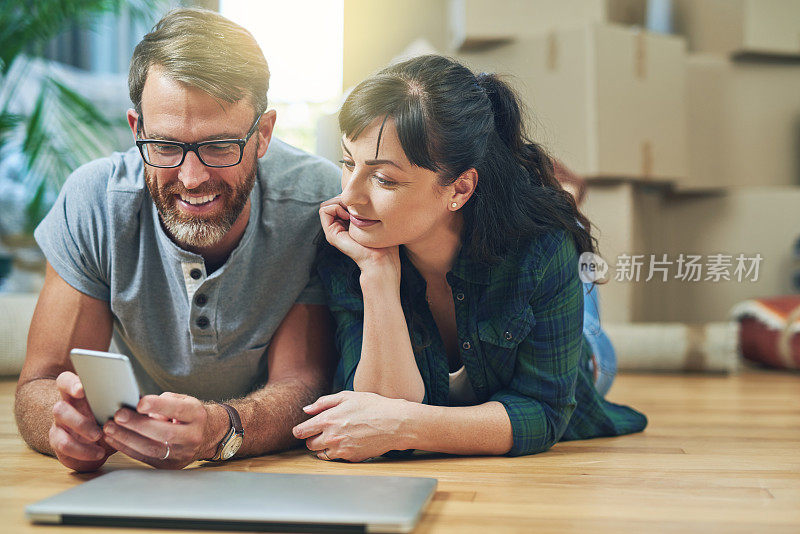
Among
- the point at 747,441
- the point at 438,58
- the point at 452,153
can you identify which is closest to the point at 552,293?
the point at 452,153

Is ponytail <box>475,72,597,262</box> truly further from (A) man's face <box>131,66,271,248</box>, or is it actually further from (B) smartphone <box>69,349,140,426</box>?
(B) smartphone <box>69,349,140,426</box>

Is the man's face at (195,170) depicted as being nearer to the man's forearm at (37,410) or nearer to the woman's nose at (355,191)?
the woman's nose at (355,191)

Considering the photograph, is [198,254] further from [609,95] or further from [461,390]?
[609,95]

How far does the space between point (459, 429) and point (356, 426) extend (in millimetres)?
171

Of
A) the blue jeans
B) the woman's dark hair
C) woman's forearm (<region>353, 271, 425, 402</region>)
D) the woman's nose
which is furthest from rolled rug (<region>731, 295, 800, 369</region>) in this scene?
the woman's nose

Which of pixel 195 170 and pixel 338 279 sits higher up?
pixel 195 170

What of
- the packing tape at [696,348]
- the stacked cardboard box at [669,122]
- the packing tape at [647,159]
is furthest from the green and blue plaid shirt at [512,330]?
the packing tape at [647,159]

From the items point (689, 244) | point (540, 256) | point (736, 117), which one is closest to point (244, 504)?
point (540, 256)

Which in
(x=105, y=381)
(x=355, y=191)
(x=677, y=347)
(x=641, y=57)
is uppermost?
(x=641, y=57)

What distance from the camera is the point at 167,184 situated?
4.55 feet

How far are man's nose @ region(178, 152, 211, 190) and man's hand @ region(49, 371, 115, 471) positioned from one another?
364 mm

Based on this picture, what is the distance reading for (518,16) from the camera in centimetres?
319

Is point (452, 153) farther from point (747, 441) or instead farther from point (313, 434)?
point (747, 441)

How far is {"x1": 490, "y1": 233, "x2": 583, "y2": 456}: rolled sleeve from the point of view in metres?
1.39
